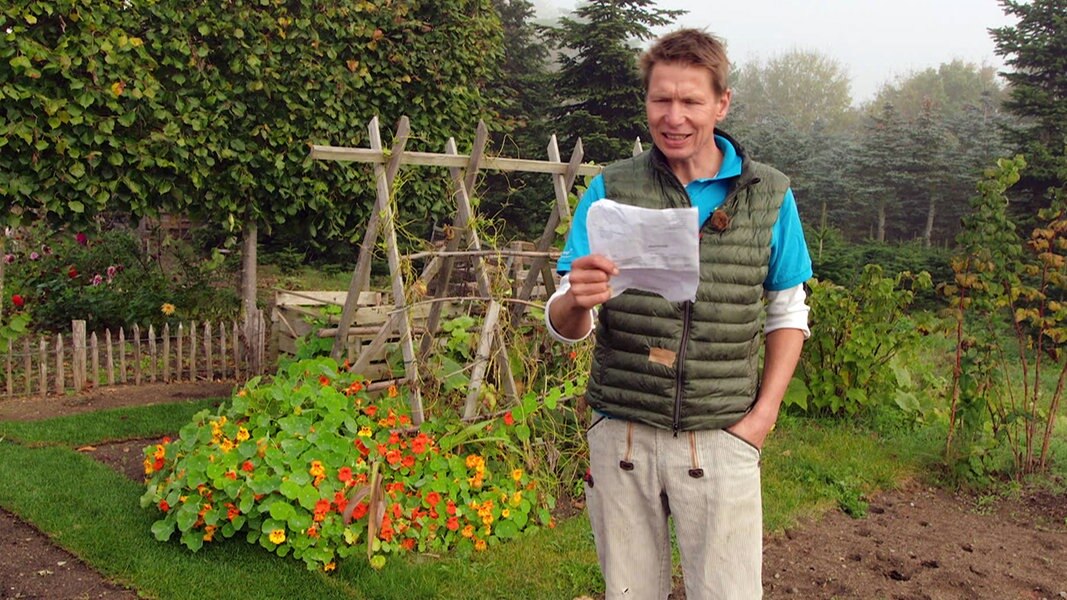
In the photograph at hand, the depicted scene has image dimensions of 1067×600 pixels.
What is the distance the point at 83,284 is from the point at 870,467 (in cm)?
813

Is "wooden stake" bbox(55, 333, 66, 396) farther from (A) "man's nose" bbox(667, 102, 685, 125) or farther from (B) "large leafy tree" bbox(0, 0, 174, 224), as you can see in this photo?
(A) "man's nose" bbox(667, 102, 685, 125)

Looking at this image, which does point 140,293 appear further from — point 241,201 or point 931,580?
point 931,580

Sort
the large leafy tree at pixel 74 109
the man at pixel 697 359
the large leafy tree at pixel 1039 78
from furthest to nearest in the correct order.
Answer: the large leafy tree at pixel 1039 78, the large leafy tree at pixel 74 109, the man at pixel 697 359

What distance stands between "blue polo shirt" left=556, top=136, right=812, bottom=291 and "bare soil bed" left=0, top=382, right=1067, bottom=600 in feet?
6.54

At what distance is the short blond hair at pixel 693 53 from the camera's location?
6.13 feet

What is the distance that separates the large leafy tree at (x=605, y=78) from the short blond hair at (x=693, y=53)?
42.8ft

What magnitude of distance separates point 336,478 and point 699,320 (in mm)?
2333

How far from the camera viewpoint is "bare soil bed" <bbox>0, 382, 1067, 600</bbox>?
365 centimetres

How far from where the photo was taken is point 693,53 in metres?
1.86

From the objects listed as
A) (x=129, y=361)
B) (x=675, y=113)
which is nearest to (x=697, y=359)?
(x=675, y=113)

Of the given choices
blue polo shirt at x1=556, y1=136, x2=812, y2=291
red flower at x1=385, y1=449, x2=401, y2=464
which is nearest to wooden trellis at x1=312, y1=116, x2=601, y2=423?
red flower at x1=385, y1=449, x2=401, y2=464

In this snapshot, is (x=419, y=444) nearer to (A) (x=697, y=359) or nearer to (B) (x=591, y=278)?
(A) (x=697, y=359)

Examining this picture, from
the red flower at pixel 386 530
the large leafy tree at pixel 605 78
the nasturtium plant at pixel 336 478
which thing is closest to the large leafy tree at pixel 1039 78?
the large leafy tree at pixel 605 78

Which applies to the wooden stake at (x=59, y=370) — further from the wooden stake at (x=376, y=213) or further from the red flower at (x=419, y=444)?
the red flower at (x=419, y=444)
